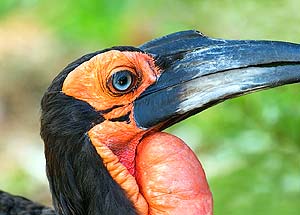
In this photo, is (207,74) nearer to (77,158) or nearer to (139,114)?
(139,114)

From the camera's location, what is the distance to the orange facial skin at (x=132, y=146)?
11.1 feet

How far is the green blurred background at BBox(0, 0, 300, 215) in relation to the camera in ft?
16.9

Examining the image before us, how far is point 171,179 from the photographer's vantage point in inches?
133

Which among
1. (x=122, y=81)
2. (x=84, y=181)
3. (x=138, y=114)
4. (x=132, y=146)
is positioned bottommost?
(x=84, y=181)

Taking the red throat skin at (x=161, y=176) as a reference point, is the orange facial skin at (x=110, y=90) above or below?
above

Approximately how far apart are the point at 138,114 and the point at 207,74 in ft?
0.90

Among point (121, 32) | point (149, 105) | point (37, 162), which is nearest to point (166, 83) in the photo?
point (149, 105)

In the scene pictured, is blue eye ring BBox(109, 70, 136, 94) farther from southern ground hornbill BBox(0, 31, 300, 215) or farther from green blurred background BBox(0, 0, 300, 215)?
green blurred background BBox(0, 0, 300, 215)

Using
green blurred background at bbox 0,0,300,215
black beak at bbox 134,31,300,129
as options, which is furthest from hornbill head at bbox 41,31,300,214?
green blurred background at bbox 0,0,300,215

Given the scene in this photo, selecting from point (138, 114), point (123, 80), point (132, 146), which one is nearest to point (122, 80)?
point (123, 80)

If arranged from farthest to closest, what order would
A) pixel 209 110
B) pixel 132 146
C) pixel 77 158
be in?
pixel 209 110
pixel 132 146
pixel 77 158

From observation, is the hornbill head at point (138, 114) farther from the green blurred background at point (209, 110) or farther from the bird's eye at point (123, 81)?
the green blurred background at point (209, 110)

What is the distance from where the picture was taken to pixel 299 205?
196 inches

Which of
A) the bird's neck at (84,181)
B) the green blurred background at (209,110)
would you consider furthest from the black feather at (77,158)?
the green blurred background at (209,110)
